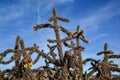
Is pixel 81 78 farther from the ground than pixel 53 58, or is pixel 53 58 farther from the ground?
pixel 53 58

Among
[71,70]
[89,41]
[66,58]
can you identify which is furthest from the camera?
[89,41]

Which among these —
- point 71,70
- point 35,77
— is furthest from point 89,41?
point 35,77

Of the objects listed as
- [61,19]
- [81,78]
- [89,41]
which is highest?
[61,19]

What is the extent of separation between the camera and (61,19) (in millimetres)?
8242

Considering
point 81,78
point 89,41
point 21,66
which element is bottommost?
point 81,78

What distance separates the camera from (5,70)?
26.8 ft

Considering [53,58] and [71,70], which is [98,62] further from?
[53,58]

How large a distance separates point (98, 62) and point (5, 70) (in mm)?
3319

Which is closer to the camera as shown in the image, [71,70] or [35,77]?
[35,77]

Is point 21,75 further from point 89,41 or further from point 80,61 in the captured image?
point 89,41

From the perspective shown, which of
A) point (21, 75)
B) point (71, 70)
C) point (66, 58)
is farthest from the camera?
point (71, 70)

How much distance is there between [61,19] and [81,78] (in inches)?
87.9

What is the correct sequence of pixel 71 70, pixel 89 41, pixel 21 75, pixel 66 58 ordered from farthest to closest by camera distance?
pixel 89 41
pixel 71 70
pixel 21 75
pixel 66 58

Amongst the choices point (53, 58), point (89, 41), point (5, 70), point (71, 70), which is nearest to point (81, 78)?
point (71, 70)
